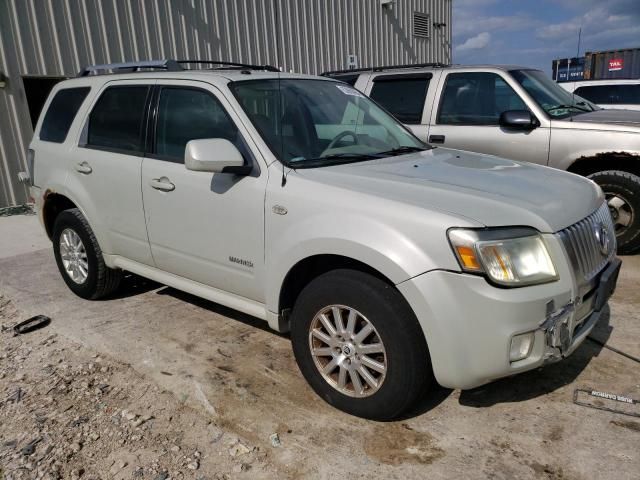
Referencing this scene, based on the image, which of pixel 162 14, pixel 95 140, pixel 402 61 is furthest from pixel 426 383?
pixel 402 61

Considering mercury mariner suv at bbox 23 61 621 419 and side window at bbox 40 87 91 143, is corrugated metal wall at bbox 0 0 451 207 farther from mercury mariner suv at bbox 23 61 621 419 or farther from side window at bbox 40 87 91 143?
mercury mariner suv at bbox 23 61 621 419

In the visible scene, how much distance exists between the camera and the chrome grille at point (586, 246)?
2521mm

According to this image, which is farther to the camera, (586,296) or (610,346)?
(610,346)

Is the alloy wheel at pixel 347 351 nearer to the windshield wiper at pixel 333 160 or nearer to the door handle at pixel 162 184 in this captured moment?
the windshield wiper at pixel 333 160

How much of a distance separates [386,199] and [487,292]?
630 mm

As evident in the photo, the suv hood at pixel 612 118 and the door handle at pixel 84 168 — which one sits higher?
the suv hood at pixel 612 118

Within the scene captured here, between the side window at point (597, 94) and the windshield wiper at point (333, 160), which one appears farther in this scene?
the side window at point (597, 94)

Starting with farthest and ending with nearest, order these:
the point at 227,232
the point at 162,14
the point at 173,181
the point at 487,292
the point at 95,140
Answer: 1. the point at 162,14
2. the point at 95,140
3. the point at 173,181
4. the point at 227,232
5. the point at 487,292

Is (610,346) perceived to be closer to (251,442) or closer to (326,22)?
(251,442)

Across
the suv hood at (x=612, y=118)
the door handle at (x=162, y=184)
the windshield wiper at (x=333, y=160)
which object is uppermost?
the windshield wiper at (x=333, y=160)

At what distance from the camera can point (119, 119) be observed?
157 inches

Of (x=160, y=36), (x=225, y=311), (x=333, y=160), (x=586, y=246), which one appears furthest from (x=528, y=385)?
(x=160, y=36)

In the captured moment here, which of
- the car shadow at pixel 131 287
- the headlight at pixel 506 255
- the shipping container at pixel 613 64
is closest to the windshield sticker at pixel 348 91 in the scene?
the headlight at pixel 506 255

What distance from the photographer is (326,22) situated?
12.1m
